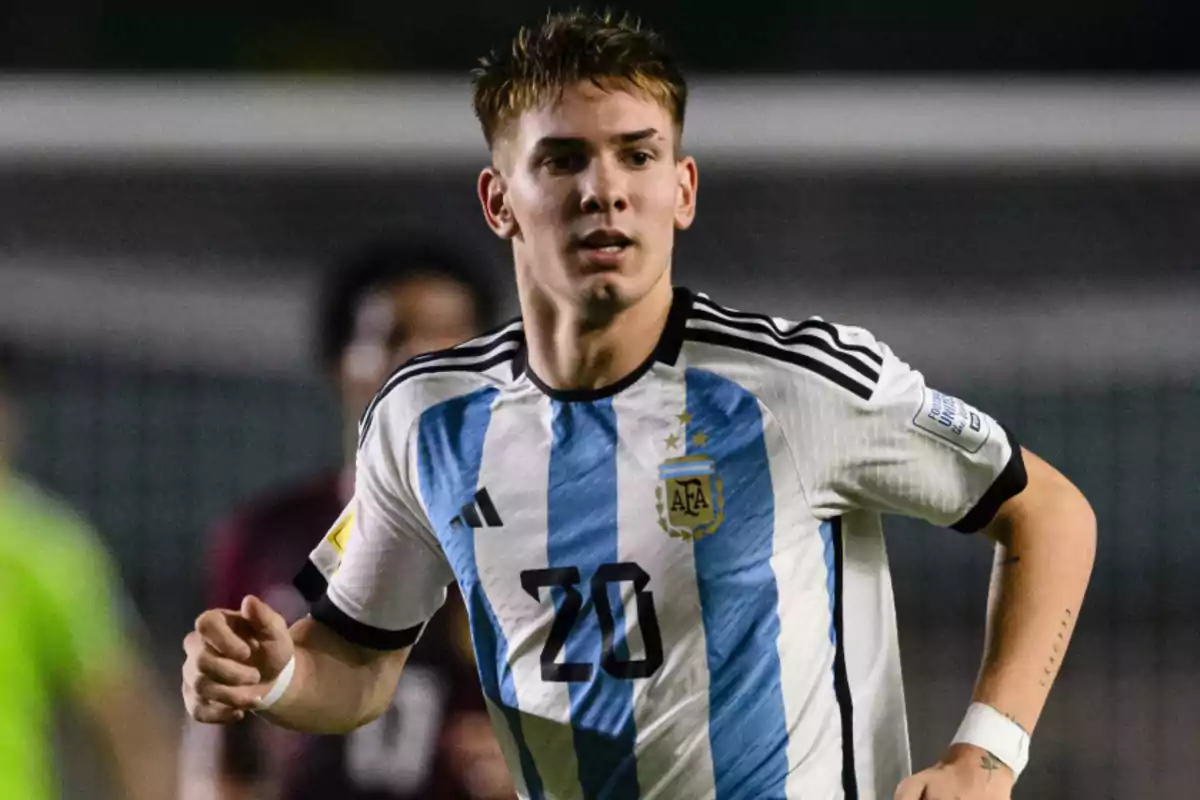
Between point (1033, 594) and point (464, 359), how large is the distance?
93 centimetres

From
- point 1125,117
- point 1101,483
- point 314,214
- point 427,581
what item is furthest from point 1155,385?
point 427,581

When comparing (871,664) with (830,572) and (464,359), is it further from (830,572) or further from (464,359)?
(464,359)

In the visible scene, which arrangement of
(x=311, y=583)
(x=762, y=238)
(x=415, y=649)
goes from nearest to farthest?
(x=311, y=583) < (x=415, y=649) < (x=762, y=238)

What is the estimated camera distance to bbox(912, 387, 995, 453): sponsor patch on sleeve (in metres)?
2.55

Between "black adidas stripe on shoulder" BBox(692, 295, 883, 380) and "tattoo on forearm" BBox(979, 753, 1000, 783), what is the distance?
0.54m

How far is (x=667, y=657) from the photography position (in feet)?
8.30

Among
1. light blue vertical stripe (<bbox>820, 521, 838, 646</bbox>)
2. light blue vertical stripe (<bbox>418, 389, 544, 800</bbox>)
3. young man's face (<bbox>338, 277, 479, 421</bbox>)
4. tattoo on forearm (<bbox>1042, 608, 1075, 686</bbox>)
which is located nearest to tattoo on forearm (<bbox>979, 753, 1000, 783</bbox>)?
tattoo on forearm (<bbox>1042, 608, 1075, 686</bbox>)

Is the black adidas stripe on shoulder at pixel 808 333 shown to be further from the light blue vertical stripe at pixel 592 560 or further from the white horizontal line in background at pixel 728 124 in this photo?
the white horizontal line in background at pixel 728 124

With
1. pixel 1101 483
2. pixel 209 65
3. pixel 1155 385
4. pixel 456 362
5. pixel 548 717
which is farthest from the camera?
pixel 209 65

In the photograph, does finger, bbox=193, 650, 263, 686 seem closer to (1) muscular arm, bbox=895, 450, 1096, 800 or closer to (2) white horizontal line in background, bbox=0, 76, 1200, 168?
(1) muscular arm, bbox=895, 450, 1096, 800

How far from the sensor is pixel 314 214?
923cm

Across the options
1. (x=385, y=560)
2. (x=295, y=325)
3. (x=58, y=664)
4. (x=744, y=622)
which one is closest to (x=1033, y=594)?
(x=744, y=622)

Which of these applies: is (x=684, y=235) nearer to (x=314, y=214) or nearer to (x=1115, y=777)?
(x=314, y=214)

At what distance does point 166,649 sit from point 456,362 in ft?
19.1
